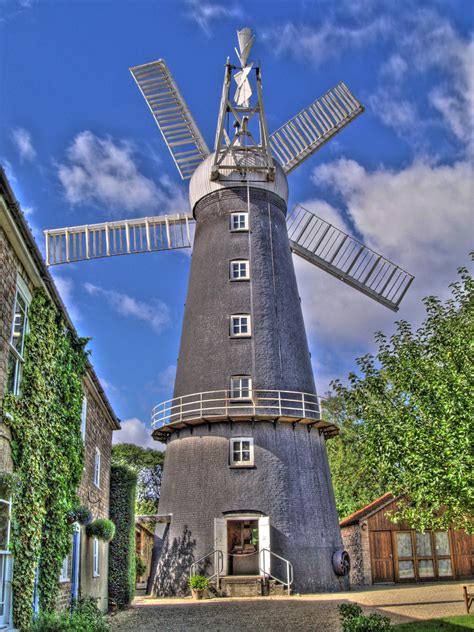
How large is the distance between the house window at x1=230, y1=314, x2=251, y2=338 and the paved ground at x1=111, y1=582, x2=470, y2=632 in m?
8.26

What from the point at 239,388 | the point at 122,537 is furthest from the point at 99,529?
the point at 239,388

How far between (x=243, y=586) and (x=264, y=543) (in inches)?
54.0

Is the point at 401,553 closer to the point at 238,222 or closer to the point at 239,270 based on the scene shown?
the point at 239,270

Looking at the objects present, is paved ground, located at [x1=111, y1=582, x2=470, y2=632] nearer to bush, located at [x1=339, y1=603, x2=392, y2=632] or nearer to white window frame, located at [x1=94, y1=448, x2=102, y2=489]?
bush, located at [x1=339, y1=603, x2=392, y2=632]

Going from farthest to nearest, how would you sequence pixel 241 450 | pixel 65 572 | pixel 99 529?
pixel 241 450 → pixel 99 529 → pixel 65 572

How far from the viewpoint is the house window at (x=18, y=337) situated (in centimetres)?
941

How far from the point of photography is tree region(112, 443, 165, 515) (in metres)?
49.2

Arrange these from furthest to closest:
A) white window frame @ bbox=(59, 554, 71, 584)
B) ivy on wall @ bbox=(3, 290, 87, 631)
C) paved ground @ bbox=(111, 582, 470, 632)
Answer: paved ground @ bbox=(111, 582, 470, 632), white window frame @ bbox=(59, 554, 71, 584), ivy on wall @ bbox=(3, 290, 87, 631)

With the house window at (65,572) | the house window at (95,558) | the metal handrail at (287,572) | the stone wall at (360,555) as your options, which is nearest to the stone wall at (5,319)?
the house window at (65,572)

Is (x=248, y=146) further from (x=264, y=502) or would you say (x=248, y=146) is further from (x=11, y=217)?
(x=11, y=217)

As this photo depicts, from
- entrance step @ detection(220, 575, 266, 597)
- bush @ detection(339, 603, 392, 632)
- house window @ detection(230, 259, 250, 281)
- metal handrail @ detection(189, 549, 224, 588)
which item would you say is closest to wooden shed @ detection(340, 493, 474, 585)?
entrance step @ detection(220, 575, 266, 597)

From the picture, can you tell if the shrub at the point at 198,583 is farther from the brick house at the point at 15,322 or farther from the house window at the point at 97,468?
the brick house at the point at 15,322

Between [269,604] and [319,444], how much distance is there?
21.2 feet

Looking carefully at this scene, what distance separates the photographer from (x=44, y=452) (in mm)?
10609
